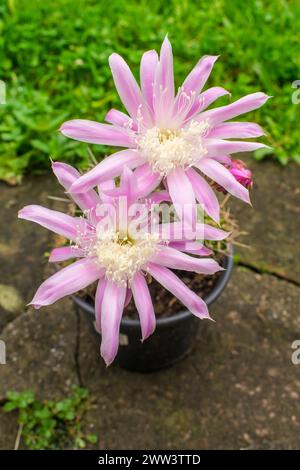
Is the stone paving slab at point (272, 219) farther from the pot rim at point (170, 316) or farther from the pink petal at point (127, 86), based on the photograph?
the pink petal at point (127, 86)

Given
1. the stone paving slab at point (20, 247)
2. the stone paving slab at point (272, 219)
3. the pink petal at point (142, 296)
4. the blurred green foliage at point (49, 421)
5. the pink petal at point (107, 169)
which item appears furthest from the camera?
the stone paving slab at point (272, 219)

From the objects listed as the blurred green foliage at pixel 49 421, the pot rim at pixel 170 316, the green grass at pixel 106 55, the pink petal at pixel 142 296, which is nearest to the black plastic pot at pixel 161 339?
the pot rim at pixel 170 316

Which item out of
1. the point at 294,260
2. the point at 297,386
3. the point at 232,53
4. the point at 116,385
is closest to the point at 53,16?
the point at 232,53

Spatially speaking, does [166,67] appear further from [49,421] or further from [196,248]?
[49,421]

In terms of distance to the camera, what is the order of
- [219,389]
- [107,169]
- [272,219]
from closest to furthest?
[107,169] < [219,389] < [272,219]

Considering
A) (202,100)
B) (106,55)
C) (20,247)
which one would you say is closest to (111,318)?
(202,100)

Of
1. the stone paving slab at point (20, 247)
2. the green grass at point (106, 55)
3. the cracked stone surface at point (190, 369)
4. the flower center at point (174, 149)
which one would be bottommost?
the cracked stone surface at point (190, 369)

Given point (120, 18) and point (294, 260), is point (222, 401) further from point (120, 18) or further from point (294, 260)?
point (120, 18)
